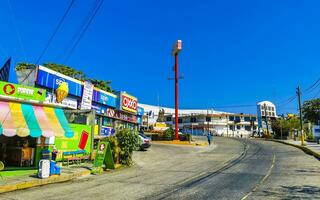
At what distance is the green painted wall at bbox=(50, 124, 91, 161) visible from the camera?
19.3m

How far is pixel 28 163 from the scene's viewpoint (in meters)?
17.0

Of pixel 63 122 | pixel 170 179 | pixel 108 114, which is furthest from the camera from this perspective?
pixel 108 114

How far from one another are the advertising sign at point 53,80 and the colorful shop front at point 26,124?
5.87 metres

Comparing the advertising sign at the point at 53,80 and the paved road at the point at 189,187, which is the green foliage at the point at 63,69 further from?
the paved road at the point at 189,187

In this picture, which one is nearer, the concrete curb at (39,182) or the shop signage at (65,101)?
the concrete curb at (39,182)

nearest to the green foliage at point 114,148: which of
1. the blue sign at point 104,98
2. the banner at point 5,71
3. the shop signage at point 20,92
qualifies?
the shop signage at point 20,92

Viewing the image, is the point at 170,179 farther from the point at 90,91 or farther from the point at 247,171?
the point at 90,91

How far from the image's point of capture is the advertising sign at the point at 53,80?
76.3 feet

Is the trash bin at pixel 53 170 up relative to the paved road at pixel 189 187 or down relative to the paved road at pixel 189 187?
up

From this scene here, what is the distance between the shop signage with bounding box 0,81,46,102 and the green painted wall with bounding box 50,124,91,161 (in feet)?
10.2

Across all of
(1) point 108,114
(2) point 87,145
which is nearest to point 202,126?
(1) point 108,114

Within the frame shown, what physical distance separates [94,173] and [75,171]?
1.05 metres

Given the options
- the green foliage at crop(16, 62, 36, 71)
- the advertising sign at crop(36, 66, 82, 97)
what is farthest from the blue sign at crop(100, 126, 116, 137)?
the green foliage at crop(16, 62, 36, 71)

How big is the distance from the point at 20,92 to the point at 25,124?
2079 mm
